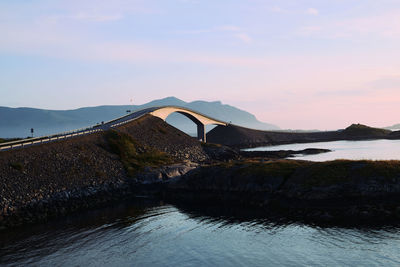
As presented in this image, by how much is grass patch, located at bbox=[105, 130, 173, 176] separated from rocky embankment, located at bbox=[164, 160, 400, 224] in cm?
1059

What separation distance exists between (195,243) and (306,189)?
21133 mm

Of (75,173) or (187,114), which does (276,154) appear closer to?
(187,114)

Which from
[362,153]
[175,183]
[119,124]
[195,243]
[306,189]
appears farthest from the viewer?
[362,153]

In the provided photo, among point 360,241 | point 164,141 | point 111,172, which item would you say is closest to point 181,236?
point 360,241

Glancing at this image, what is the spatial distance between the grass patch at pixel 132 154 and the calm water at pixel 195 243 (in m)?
27.5

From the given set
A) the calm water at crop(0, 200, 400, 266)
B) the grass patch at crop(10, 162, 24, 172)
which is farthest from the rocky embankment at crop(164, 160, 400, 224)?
the grass patch at crop(10, 162, 24, 172)

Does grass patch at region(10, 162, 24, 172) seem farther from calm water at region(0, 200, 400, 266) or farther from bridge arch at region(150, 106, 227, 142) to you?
bridge arch at region(150, 106, 227, 142)

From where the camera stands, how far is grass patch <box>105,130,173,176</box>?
6952 cm

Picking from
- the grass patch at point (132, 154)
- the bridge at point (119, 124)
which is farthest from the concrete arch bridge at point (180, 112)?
the grass patch at point (132, 154)

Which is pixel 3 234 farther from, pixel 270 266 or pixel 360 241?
pixel 360 241

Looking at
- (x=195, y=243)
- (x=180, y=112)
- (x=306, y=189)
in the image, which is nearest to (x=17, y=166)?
(x=195, y=243)

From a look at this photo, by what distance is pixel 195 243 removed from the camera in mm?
31984

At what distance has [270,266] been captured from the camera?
25641 mm

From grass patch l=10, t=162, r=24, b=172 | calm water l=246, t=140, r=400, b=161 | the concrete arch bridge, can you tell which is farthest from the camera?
the concrete arch bridge
